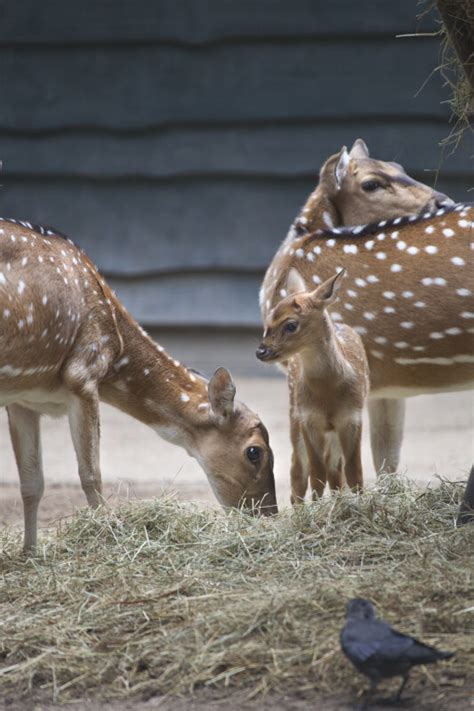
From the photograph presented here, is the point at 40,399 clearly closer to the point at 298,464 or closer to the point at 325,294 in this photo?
the point at 298,464

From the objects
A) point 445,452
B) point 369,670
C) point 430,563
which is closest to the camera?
point 369,670

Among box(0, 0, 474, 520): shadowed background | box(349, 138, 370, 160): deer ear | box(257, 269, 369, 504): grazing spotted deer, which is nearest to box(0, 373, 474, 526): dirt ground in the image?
box(0, 0, 474, 520): shadowed background

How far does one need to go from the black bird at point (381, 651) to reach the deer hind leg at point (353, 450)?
87.6 inches

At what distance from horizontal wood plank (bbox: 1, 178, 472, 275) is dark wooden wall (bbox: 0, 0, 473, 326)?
0.05ft

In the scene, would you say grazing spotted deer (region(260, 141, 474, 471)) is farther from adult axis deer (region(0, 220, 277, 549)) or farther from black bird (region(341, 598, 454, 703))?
black bird (region(341, 598, 454, 703))

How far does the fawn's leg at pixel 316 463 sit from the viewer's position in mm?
6047

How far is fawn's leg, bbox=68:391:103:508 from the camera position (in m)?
6.09

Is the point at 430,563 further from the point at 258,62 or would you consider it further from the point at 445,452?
the point at 258,62

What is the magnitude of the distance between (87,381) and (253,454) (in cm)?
95

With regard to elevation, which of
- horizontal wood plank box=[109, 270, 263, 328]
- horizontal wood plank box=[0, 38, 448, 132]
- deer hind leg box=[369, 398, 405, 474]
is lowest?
horizontal wood plank box=[109, 270, 263, 328]

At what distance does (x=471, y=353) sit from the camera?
658 cm

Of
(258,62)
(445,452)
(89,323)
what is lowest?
(445,452)

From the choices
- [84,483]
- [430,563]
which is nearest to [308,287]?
[84,483]

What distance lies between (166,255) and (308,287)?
5511 mm
